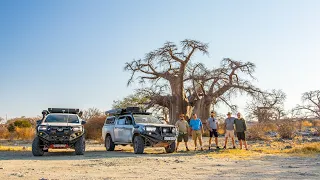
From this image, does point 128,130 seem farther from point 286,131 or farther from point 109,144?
point 286,131

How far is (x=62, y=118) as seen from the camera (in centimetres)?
1841

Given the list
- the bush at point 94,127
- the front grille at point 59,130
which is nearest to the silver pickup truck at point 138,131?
the front grille at point 59,130

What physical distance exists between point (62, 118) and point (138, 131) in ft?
11.3

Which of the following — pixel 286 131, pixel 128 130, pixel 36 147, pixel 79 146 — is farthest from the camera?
pixel 286 131

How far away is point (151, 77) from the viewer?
40.6 m

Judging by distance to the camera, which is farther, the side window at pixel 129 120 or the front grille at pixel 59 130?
the side window at pixel 129 120

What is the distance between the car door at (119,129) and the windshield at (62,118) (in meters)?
2.23

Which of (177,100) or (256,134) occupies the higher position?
(177,100)

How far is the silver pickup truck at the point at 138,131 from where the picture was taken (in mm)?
17922

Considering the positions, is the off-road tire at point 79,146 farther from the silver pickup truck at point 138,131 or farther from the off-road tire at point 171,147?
the off-road tire at point 171,147

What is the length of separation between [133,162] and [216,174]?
395 cm

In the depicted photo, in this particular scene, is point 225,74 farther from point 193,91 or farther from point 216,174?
point 216,174

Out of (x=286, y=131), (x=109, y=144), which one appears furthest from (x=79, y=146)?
(x=286, y=131)

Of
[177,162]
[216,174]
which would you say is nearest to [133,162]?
[177,162]
